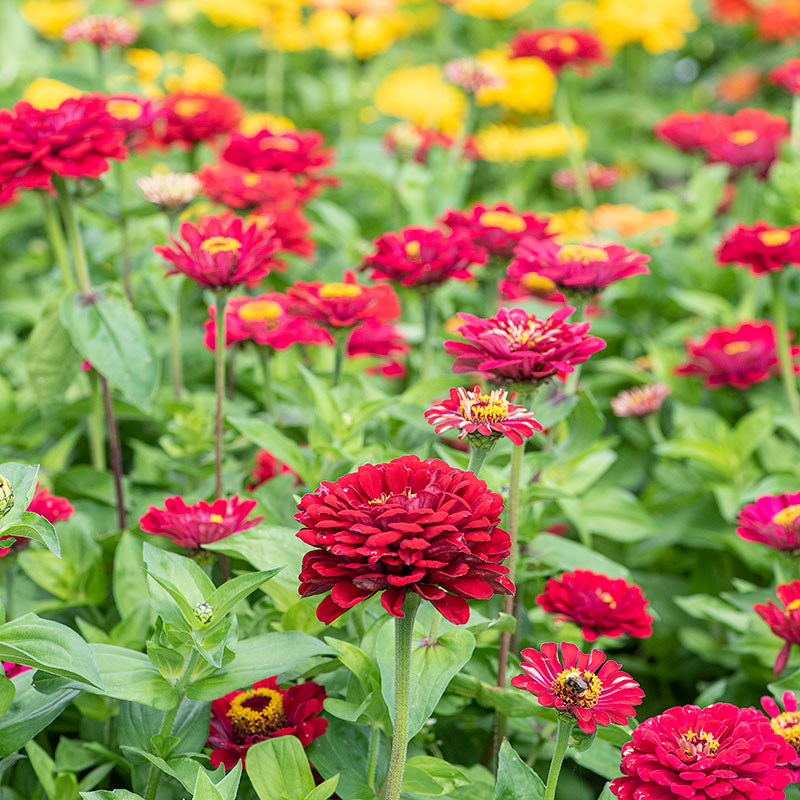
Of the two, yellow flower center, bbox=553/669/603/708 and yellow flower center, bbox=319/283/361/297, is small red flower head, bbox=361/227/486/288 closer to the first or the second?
yellow flower center, bbox=319/283/361/297

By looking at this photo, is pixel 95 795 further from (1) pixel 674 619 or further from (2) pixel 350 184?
(2) pixel 350 184

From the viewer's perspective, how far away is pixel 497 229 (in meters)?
1.42

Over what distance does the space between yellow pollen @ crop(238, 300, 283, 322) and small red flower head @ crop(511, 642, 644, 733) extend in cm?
67

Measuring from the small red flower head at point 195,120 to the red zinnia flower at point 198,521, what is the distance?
2.95ft

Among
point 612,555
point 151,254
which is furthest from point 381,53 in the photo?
point 612,555

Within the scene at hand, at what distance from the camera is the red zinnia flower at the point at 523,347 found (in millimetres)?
955

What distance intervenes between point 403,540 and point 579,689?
8.9 inches

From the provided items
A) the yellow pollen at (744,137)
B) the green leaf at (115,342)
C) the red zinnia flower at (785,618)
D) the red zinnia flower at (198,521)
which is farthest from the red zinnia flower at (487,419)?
the yellow pollen at (744,137)

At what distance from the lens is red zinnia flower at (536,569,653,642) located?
1.16 metres

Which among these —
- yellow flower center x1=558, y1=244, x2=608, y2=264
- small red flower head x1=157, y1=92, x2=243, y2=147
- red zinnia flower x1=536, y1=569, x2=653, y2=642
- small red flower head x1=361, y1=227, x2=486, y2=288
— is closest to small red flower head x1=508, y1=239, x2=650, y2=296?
yellow flower center x1=558, y1=244, x2=608, y2=264

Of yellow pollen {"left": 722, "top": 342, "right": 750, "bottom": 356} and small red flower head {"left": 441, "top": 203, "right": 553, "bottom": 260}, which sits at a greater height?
small red flower head {"left": 441, "top": 203, "right": 553, "bottom": 260}

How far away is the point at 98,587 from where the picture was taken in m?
1.28

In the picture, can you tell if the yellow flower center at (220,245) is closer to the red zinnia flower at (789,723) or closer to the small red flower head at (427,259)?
the small red flower head at (427,259)

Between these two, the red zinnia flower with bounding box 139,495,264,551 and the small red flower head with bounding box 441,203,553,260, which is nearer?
the red zinnia flower with bounding box 139,495,264,551
